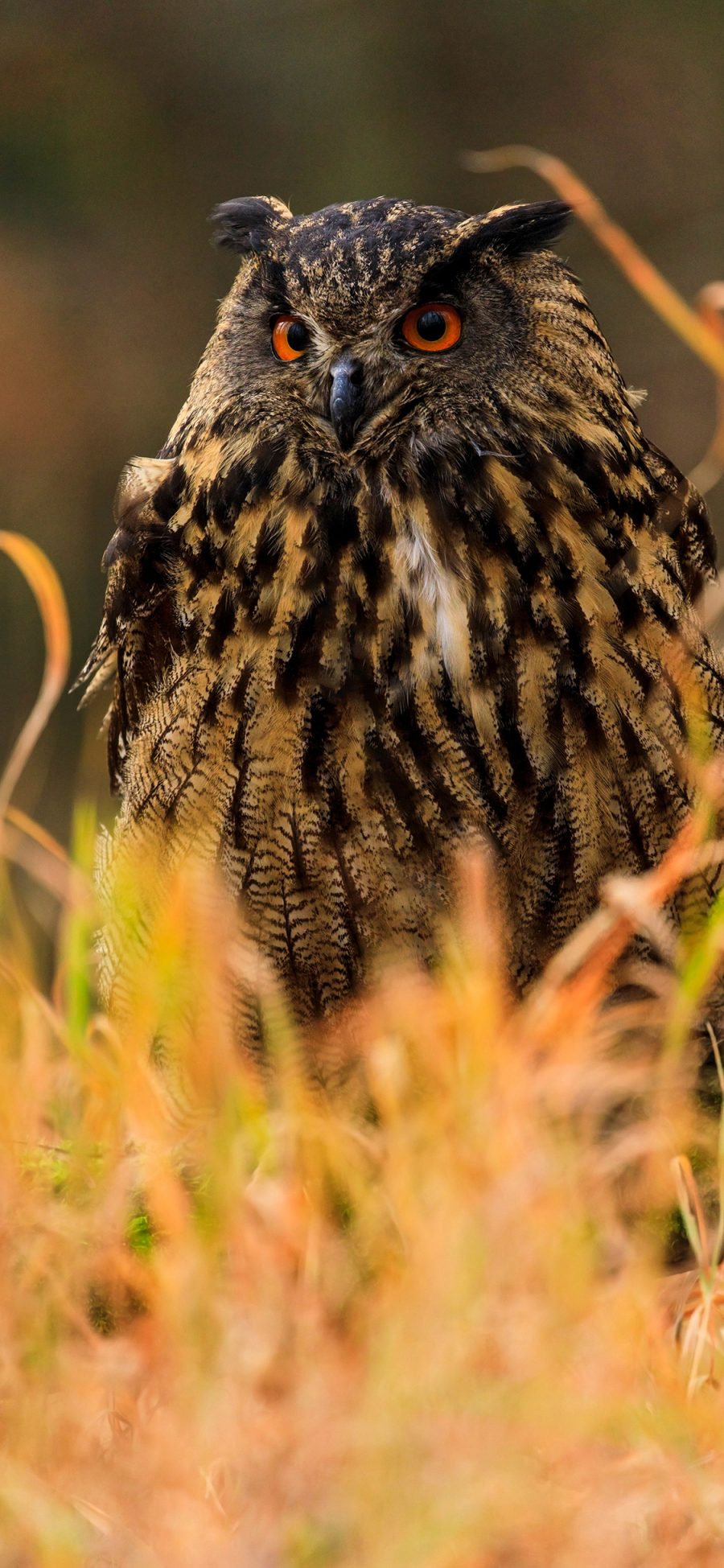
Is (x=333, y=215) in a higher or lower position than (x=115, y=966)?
higher

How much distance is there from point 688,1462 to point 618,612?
1.05 m

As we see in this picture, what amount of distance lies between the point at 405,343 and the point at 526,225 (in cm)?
25

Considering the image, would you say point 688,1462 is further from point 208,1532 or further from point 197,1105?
point 197,1105

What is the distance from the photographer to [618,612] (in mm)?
1892

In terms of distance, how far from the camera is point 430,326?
6.24ft

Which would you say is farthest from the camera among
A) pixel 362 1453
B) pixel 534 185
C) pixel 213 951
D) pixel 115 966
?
pixel 534 185

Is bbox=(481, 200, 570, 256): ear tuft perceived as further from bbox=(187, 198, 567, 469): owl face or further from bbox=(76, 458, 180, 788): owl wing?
bbox=(76, 458, 180, 788): owl wing

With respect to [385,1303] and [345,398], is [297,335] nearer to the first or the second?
[345,398]

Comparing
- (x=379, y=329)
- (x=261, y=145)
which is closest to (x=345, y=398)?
(x=379, y=329)

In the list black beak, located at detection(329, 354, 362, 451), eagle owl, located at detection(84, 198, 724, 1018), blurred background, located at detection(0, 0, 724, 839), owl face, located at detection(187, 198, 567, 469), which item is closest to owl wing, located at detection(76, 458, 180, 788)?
eagle owl, located at detection(84, 198, 724, 1018)

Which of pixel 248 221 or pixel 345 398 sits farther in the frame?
pixel 248 221

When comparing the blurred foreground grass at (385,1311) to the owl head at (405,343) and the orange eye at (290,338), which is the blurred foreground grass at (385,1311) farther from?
the orange eye at (290,338)

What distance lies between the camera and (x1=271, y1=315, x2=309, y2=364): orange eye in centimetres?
193

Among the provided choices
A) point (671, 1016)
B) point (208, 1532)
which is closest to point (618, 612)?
point (671, 1016)
